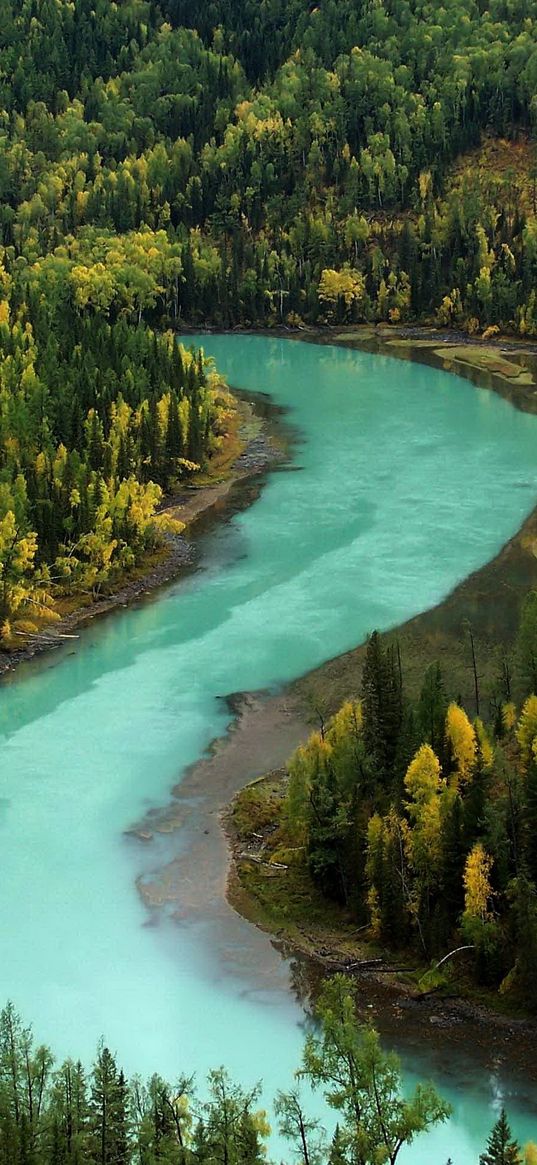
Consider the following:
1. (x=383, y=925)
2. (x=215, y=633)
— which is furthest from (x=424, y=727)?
(x=215, y=633)

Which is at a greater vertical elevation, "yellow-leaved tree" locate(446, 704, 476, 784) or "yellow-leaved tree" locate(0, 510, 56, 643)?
"yellow-leaved tree" locate(0, 510, 56, 643)

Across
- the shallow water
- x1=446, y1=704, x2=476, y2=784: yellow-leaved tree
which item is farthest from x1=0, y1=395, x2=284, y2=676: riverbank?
x1=446, y1=704, x2=476, y2=784: yellow-leaved tree

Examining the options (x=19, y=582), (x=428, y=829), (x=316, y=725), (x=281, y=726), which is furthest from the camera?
(x=19, y=582)

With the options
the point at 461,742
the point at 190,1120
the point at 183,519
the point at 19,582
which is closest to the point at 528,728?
the point at 461,742

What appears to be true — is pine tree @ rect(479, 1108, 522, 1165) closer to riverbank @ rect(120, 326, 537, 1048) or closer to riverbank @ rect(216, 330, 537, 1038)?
riverbank @ rect(216, 330, 537, 1038)

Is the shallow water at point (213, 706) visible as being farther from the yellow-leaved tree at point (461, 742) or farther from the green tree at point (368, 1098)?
the yellow-leaved tree at point (461, 742)

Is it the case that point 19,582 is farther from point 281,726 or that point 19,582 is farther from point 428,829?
point 428,829
